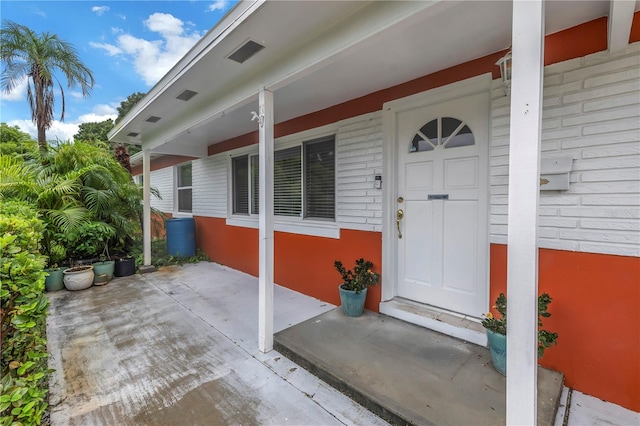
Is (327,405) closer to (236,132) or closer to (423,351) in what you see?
A: (423,351)

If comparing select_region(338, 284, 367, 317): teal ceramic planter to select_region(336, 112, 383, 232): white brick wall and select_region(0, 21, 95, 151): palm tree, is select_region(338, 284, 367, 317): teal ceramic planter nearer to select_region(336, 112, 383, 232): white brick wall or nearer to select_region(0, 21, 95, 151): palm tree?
select_region(336, 112, 383, 232): white brick wall

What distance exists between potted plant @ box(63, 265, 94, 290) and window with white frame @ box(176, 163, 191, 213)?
2.94 metres

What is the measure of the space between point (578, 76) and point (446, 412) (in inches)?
92.9

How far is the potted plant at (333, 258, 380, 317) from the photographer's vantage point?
2926 millimetres

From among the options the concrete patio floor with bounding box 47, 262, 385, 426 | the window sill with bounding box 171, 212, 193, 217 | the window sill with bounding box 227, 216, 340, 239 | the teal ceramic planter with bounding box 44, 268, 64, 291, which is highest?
the window sill with bounding box 171, 212, 193, 217

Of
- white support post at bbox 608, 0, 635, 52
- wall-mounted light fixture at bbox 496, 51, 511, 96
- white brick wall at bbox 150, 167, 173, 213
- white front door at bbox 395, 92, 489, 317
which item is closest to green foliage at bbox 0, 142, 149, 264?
white brick wall at bbox 150, 167, 173, 213

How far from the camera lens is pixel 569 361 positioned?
192cm

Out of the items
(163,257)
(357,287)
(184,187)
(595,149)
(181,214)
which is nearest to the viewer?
(595,149)

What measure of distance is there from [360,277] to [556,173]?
1.87 metres

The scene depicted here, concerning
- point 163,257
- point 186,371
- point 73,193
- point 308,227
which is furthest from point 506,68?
point 163,257

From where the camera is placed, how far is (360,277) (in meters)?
2.95

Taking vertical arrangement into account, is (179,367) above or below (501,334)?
below

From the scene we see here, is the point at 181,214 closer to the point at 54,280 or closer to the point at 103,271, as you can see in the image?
the point at 103,271

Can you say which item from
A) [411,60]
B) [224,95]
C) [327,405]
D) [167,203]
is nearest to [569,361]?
[327,405]
